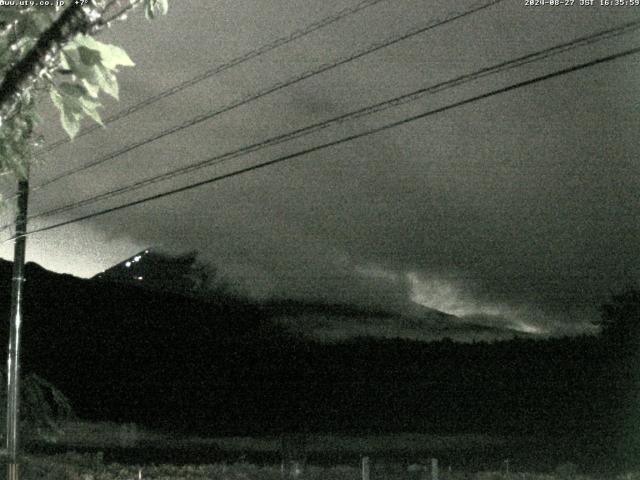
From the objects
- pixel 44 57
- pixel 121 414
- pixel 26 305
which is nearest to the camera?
pixel 44 57

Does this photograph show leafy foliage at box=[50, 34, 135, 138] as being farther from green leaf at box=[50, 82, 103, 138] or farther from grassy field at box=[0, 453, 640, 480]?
grassy field at box=[0, 453, 640, 480]

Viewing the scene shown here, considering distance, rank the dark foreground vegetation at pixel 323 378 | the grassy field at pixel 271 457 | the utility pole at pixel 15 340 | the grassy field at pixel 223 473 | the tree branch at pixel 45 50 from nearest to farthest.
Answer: the tree branch at pixel 45 50
the utility pole at pixel 15 340
the grassy field at pixel 223 473
the grassy field at pixel 271 457
the dark foreground vegetation at pixel 323 378

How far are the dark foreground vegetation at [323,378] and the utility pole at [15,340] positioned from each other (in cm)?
1386

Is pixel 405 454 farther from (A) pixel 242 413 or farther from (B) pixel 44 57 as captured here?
(B) pixel 44 57

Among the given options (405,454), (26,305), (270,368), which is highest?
(26,305)

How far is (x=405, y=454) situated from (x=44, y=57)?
2446cm

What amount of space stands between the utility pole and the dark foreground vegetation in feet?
45.5

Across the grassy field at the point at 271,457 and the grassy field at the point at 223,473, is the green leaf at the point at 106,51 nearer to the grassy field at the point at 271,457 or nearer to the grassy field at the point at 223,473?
the grassy field at the point at 271,457

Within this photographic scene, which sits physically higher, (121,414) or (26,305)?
(26,305)

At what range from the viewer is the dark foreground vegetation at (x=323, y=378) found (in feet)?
93.4

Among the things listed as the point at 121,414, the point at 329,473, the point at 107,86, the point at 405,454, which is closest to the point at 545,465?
the point at 405,454

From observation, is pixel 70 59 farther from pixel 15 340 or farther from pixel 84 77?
pixel 15 340

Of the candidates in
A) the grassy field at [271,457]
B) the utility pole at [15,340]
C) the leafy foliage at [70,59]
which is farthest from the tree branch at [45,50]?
the grassy field at [271,457]

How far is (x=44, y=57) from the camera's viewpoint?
102 inches
